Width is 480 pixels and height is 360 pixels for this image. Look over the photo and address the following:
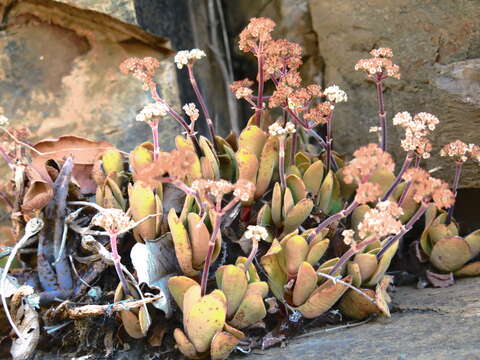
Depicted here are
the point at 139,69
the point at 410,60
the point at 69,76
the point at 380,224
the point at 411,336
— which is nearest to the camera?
the point at 380,224

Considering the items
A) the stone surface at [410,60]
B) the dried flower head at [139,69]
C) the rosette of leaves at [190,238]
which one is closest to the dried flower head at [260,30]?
the dried flower head at [139,69]

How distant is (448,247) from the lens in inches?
63.6

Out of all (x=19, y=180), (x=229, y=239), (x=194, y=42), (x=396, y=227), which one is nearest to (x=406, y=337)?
(x=396, y=227)

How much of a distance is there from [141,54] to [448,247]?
52.5 inches

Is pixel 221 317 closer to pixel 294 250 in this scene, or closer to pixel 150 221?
pixel 294 250

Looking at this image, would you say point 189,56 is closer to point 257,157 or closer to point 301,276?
point 257,157

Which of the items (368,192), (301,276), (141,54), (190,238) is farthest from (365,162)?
(141,54)

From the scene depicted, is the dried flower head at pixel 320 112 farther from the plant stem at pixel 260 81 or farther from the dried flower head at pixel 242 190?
the dried flower head at pixel 242 190

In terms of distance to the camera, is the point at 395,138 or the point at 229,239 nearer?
the point at 229,239

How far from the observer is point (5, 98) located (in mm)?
2201

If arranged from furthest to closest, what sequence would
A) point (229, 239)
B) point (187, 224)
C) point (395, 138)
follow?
point (395, 138), point (229, 239), point (187, 224)

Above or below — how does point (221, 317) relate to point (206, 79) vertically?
below

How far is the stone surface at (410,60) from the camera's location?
191 cm

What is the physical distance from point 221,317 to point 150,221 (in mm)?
357
